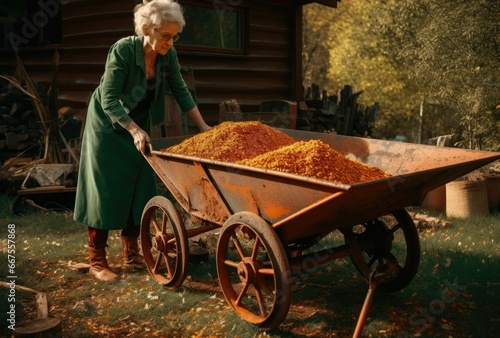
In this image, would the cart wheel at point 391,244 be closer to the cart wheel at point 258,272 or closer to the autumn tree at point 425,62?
the cart wheel at point 258,272

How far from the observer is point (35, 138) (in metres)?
7.83

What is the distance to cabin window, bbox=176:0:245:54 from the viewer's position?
8.05 meters

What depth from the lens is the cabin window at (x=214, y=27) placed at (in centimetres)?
805

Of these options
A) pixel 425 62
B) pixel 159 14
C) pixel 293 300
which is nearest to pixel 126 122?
pixel 159 14

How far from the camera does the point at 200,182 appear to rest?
331 cm

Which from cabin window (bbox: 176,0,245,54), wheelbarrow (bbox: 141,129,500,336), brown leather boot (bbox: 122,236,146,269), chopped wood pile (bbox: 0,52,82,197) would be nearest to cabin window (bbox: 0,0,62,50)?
chopped wood pile (bbox: 0,52,82,197)

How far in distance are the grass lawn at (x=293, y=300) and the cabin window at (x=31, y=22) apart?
5390mm

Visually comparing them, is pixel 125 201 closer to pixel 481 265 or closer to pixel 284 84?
pixel 481 265

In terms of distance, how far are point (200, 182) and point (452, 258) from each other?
2.37m

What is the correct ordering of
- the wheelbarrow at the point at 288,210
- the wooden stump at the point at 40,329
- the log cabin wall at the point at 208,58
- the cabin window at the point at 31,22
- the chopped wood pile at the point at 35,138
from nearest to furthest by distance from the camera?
the wheelbarrow at the point at 288,210
the wooden stump at the point at 40,329
the chopped wood pile at the point at 35,138
the log cabin wall at the point at 208,58
the cabin window at the point at 31,22

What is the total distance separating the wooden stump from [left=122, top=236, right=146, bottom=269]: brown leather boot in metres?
1.37

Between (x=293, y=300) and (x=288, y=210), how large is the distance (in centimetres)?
109

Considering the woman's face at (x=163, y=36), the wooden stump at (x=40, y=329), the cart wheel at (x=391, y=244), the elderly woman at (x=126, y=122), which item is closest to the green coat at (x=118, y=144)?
the elderly woman at (x=126, y=122)

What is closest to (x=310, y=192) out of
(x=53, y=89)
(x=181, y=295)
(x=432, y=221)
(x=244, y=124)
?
(x=244, y=124)
